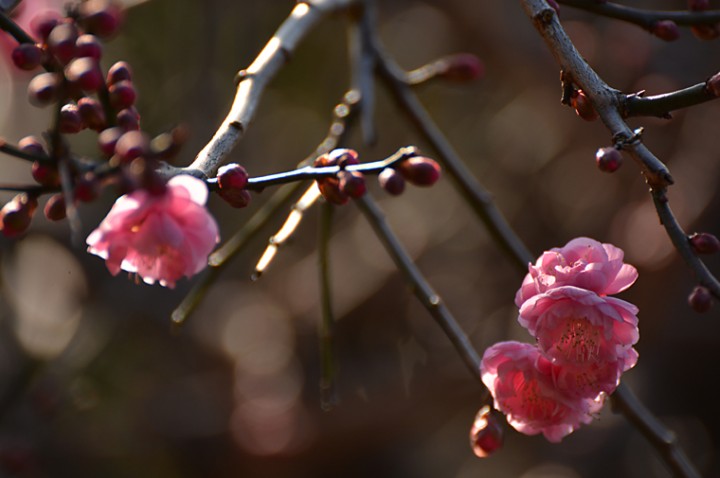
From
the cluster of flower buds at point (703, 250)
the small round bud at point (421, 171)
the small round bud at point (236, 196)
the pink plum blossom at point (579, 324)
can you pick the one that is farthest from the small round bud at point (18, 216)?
the cluster of flower buds at point (703, 250)

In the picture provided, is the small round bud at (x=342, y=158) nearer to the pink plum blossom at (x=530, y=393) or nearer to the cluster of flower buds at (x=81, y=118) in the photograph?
the cluster of flower buds at (x=81, y=118)

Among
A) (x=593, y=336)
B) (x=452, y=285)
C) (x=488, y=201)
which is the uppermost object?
(x=593, y=336)

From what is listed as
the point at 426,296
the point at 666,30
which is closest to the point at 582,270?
Answer: the point at 426,296

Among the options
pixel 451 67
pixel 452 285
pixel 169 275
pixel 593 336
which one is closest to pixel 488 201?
pixel 451 67

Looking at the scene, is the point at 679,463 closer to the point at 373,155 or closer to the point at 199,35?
the point at 373,155

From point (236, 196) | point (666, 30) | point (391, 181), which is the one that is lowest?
point (666, 30)

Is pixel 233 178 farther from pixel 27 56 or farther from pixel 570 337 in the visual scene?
pixel 570 337

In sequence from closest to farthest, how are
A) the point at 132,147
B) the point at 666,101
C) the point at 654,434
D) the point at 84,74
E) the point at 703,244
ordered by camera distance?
the point at 132,147, the point at 84,74, the point at 666,101, the point at 703,244, the point at 654,434
